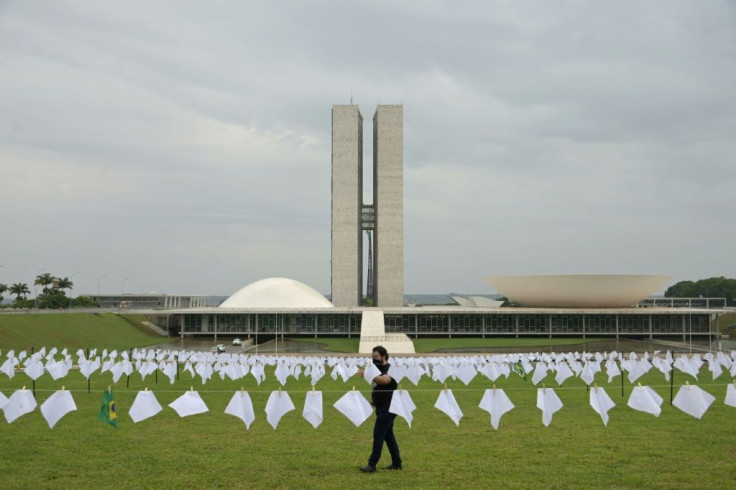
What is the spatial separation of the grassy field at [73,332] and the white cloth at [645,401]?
37.7m

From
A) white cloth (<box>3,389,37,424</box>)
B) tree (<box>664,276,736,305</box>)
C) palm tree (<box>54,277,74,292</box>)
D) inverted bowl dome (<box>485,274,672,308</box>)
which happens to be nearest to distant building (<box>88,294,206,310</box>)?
palm tree (<box>54,277,74,292</box>)

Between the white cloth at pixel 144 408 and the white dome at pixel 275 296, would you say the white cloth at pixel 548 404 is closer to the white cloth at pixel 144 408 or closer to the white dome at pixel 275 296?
the white cloth at pixel 144 408

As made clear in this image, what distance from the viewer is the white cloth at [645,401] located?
39.8ft

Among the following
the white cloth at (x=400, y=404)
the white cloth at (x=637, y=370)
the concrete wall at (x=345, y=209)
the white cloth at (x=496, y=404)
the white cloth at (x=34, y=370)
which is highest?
the concrete wall at (x=345, y=209)

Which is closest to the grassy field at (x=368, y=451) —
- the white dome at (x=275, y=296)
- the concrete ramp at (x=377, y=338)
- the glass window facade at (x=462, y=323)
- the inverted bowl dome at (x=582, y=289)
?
the concrete ramp at (x=377, y=338)

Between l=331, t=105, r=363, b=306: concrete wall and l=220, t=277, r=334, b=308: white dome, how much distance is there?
479 centimetres

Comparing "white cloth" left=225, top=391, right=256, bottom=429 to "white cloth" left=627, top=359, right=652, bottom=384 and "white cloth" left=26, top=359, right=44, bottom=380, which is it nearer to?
"white cloth" left=26, top=359, right=44, bottom=380

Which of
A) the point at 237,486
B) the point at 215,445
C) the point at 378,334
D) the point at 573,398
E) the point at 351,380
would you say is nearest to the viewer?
the point at 237,486

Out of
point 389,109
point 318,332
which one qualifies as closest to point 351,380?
point 318,332

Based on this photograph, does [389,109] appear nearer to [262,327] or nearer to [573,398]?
[262,327]

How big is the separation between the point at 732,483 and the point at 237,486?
21.7ft

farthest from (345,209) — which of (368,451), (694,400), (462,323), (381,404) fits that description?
(381,404)

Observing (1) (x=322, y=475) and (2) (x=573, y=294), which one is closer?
(1) (x=322, y=475)

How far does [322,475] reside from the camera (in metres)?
9.62
